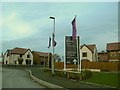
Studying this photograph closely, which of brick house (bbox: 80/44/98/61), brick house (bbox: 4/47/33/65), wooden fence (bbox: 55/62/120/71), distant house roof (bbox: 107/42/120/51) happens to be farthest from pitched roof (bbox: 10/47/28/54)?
wooden fence (bbox: 55/62/120/71)

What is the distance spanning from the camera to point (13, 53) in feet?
377

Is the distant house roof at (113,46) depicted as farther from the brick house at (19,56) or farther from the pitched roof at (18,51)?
the pitched roof at (18,51)

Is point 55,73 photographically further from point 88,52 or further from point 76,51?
point 88,52

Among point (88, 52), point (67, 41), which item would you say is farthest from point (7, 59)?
point (67, 41)

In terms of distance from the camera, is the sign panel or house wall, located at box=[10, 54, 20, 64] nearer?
the sign panel

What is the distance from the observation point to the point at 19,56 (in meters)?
117

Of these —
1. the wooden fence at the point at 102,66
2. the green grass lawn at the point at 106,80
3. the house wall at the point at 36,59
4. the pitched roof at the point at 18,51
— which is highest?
the pitched roof at the point at 18,51

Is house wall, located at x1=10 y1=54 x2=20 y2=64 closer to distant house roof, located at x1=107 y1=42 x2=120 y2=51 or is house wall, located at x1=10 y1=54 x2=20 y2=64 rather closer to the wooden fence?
distant house roof, located at x1=107 y1=42 x2=120 y2=51

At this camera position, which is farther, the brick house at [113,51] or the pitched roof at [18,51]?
the pitched roof at [18,51]

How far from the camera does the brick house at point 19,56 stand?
114938 millimetres

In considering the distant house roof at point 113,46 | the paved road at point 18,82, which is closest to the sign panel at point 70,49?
the paved road at point 18,82

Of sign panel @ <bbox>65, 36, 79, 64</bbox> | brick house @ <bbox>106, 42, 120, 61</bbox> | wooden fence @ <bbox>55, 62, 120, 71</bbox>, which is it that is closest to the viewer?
sign panel @ <bbox>65, 36, 79, 64</bbox>

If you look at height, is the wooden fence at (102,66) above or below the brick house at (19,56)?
below

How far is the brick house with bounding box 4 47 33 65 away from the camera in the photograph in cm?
11494
